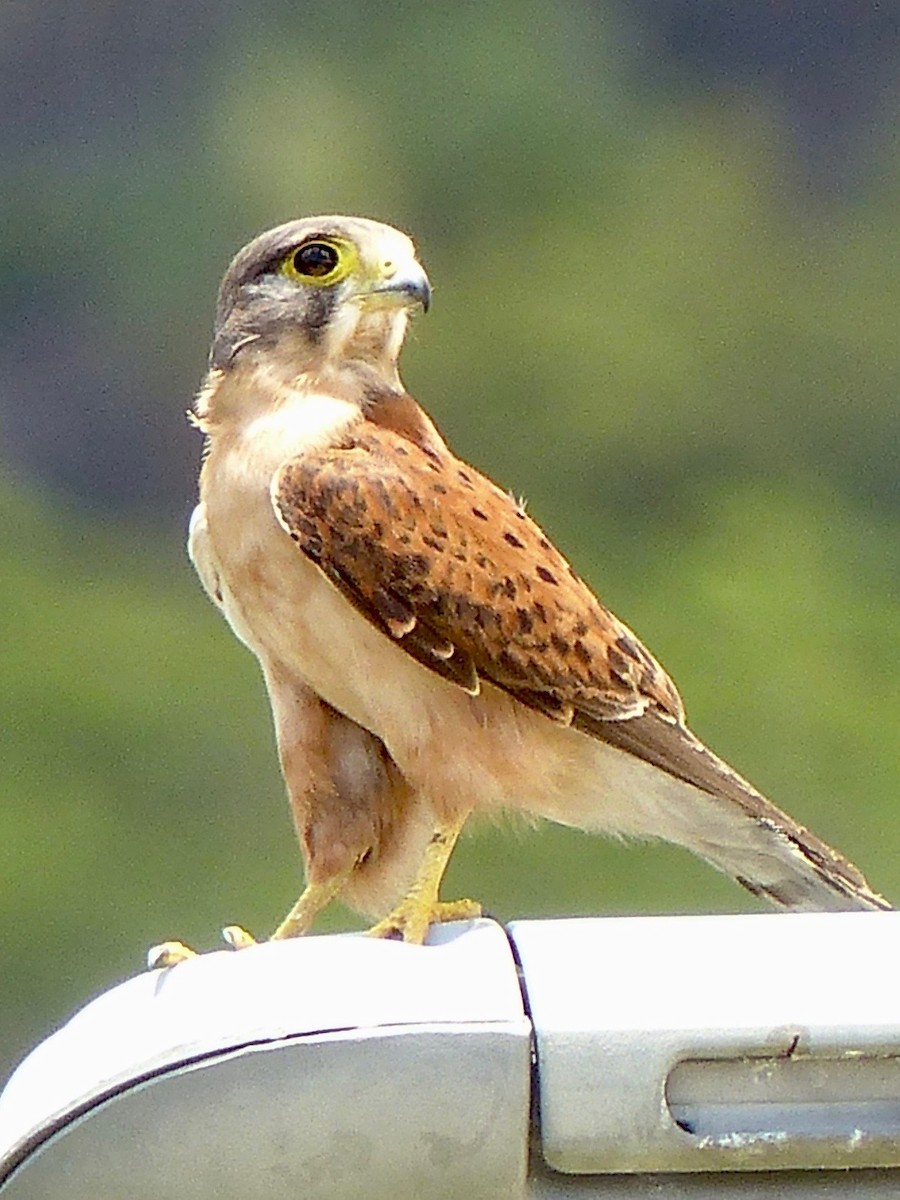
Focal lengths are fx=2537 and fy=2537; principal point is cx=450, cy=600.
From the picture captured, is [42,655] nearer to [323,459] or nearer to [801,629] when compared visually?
[801,629]

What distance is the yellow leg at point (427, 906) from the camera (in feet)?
4.13

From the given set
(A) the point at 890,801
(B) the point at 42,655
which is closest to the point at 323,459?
(A) the point at 890,801

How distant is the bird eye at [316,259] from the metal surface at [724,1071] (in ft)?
2.25

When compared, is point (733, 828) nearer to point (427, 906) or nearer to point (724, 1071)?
point (427, 906)

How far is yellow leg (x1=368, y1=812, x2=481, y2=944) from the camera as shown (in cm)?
126

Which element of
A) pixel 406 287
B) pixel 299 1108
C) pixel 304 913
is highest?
pixel 406 287

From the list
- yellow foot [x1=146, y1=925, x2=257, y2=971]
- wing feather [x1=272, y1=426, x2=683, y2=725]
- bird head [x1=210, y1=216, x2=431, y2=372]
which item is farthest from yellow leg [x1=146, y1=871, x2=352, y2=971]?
bird head [x1=210, y1=216, x2=431, y2=372]

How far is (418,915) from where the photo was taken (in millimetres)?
1287

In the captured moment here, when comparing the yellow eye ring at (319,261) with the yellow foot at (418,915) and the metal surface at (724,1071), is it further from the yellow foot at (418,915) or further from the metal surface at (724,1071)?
the metal surface at (724,1071)

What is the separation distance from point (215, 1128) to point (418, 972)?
0.35ft

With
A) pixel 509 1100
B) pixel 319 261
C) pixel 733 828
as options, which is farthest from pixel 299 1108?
pixel 319 261

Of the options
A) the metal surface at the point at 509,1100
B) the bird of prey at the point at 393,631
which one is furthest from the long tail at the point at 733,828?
the metal surface at the point at 509,1100

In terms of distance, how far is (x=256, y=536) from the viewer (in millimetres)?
1438

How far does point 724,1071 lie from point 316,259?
0.74m
